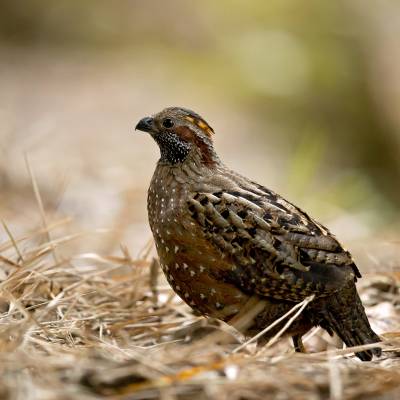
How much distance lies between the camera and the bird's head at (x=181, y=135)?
18.0 ft

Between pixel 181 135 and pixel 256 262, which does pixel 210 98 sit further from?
pixel 256 262

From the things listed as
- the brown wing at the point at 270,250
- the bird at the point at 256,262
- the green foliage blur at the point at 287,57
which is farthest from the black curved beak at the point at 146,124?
the green foliage blur at the point at 287,57

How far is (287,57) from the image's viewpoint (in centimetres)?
1553

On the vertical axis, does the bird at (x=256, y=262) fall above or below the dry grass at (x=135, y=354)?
above

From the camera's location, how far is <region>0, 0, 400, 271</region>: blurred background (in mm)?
9664

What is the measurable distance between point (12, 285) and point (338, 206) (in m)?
5.73

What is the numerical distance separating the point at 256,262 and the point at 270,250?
112mm

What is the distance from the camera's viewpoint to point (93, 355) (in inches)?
143

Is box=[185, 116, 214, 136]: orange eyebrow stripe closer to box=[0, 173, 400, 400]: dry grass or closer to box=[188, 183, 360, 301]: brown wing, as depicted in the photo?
box=[188, 183, 360, 301]: brown wing

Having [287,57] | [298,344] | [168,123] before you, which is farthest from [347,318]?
[287,57]

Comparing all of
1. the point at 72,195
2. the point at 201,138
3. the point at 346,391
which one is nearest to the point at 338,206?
the point at 72,195

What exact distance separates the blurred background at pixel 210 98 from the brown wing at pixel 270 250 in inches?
125

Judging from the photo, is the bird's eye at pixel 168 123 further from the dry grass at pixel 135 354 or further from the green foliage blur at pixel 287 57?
the green foliage blur at pixel 287 57

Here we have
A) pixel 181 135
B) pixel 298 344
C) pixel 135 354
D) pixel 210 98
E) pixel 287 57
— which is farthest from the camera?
pixel 287 57
